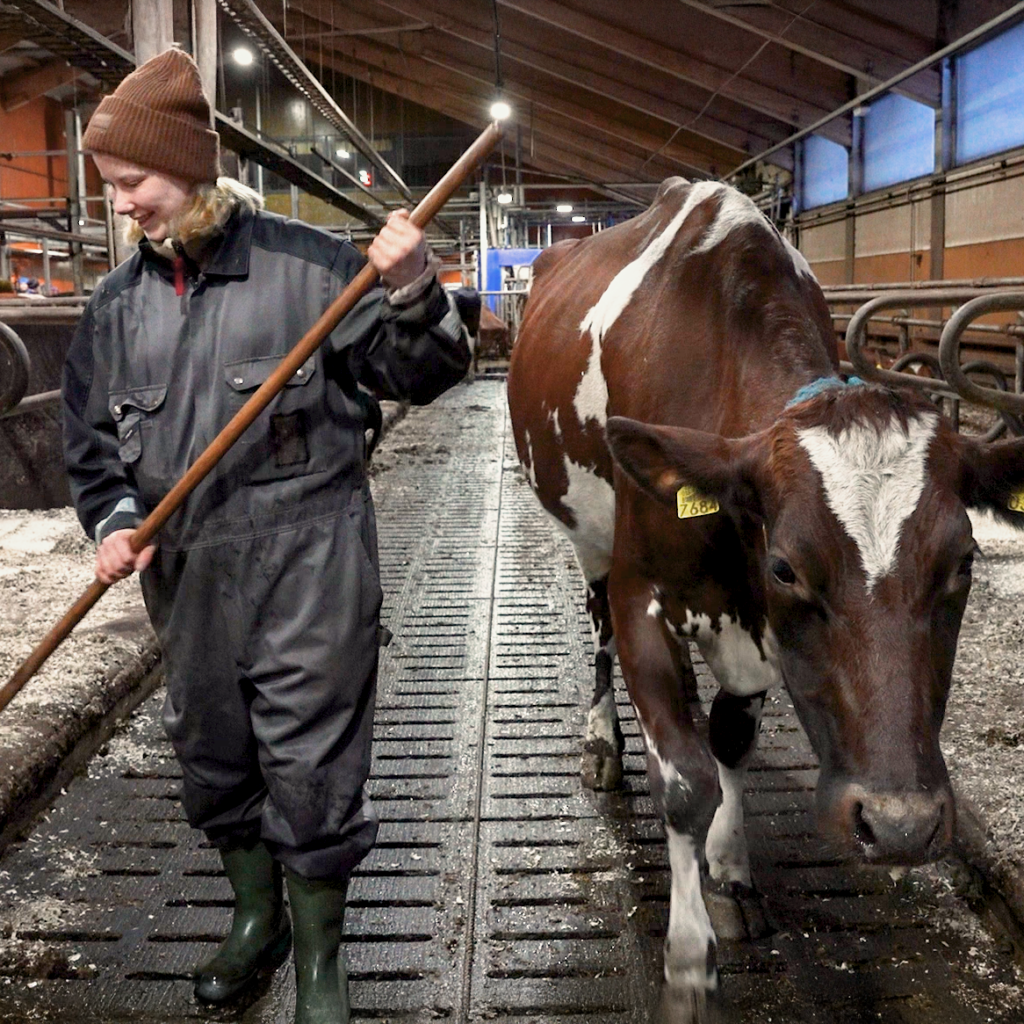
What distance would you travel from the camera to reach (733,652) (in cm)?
249

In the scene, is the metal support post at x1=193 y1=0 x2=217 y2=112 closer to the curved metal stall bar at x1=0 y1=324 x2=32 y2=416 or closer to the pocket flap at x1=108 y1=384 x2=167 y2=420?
the curved metal stall bar at x1=0 y1=324 x2=32 y2=416

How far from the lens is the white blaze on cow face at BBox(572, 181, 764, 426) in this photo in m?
2.81

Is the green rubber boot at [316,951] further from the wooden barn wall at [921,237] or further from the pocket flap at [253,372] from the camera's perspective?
the wooden barn wall at [921,237]

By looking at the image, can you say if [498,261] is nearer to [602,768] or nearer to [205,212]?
[602,768]

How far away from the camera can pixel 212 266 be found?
7.18ft

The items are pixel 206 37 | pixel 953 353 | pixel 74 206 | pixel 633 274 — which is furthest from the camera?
pixel 74 206

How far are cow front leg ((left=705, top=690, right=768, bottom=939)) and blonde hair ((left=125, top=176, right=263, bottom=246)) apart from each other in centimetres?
164

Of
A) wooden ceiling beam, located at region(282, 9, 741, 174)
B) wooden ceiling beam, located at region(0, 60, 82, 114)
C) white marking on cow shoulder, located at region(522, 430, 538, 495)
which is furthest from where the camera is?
wooden ceiling beam, located at region(0, 60, 82, 114)

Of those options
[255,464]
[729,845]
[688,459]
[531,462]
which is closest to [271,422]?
[255,464]

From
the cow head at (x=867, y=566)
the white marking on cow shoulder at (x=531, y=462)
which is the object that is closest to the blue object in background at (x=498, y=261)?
the white marking on cow shoulder at (x=531, y=462)

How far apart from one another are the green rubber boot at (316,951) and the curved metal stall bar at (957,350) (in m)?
2.55

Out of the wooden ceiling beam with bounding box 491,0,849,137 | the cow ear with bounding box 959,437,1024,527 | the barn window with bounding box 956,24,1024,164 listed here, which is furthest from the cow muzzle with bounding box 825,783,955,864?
the wooden ceiling beam with bounding box 491,0,849,137

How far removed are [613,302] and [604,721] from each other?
1278mm

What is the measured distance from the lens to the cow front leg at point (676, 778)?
88.7 inches
